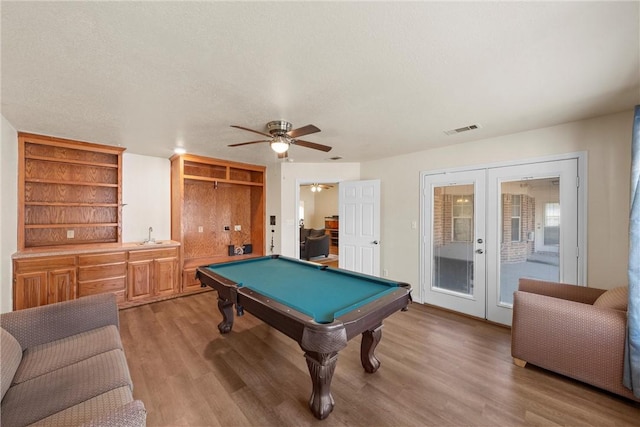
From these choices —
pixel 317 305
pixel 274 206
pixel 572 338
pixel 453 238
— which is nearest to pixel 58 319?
pixel 317 305

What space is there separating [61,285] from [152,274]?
3.32 ft

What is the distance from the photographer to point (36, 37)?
1.46m

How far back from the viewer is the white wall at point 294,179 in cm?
496

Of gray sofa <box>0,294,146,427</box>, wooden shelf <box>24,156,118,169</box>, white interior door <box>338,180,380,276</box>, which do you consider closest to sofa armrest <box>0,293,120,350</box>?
gray sofa <box>0,294,146,427</box>

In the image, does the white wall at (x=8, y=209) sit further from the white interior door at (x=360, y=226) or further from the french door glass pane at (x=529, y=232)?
the french door glass pane at (x=529, y=232)

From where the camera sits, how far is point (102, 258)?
3564mm

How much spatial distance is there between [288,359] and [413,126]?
2.88 meters

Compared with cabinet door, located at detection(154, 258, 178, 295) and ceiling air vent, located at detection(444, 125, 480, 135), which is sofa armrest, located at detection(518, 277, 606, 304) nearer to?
ceiling air vent, located at detection(444, 125, 480, 135)

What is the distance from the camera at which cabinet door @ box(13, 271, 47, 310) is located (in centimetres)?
297

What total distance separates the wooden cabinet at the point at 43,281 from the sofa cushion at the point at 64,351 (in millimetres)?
1936

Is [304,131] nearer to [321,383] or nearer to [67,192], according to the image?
[321,383]

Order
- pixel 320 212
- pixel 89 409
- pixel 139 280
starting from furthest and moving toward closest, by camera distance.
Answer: pixel 320 212 < pixel 139 280 < pixel 89 409

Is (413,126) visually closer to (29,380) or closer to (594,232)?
(594,232)

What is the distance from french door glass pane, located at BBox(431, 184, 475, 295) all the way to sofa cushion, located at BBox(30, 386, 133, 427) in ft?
12.8
